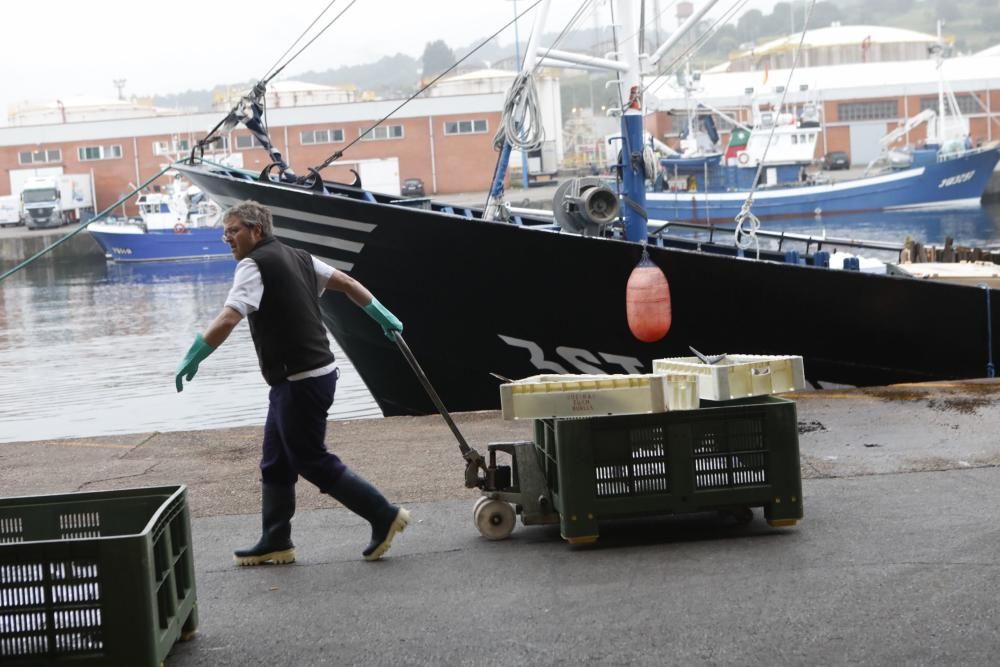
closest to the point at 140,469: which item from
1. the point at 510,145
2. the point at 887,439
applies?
the point at 887,439

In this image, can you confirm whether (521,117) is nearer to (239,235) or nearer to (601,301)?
(601,301)

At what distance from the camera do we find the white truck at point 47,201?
2542 inches

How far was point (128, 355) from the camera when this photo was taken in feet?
84.7

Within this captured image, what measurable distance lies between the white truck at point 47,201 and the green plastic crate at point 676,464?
63793mm

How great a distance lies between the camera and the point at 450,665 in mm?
4230

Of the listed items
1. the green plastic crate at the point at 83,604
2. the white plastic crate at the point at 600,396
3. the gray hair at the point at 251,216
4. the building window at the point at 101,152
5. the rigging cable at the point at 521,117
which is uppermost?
the building window at the point at 101,152

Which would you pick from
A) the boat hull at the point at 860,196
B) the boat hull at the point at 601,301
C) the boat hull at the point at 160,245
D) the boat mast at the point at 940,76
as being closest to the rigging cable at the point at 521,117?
the boat hull at the point at 601,301

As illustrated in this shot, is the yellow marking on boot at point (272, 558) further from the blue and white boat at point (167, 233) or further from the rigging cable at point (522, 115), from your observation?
the blue and white boat at point (167, 233)

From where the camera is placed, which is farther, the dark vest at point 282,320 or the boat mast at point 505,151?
the boat mast at point 505,151

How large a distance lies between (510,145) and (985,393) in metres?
5.19

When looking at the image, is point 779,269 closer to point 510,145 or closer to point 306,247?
point 510,145

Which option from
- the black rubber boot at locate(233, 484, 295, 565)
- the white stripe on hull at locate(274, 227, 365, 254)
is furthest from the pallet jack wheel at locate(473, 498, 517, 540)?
the white stripe on hull at locate(274, 227, 365, 254)

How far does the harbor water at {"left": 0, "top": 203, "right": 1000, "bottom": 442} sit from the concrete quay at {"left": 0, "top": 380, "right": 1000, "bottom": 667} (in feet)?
33.2

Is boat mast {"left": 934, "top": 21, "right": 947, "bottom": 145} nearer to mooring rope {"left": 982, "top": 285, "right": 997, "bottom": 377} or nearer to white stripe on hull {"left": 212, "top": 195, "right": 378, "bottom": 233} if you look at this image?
mooring rope {"left": 982, "top": 285, "right": 997, "bottom": 377}
